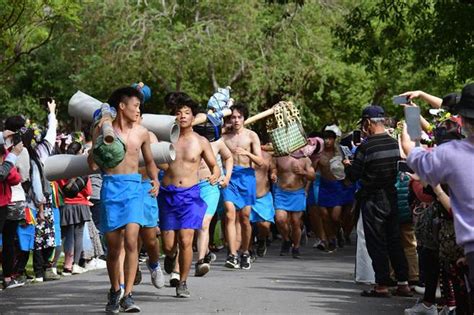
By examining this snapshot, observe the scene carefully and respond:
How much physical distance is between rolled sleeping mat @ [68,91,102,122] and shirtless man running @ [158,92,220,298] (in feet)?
4.34

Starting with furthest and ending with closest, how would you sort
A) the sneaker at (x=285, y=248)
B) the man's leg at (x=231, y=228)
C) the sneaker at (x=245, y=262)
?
the sneaker at (x=285, y=248) < the sneaker at (x=245, y=262) < the man's leg at (x=231, y=228)

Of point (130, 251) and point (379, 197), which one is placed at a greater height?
point (379, 197)

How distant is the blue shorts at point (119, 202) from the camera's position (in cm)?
1149

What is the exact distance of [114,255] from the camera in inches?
452

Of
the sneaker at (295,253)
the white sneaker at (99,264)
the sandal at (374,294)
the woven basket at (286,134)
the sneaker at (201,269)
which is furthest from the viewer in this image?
the sneaker at (295,253)

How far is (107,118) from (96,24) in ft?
113

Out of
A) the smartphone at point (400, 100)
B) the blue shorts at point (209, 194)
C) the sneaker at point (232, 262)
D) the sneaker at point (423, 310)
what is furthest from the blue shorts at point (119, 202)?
the sneaker at point (232, 262)

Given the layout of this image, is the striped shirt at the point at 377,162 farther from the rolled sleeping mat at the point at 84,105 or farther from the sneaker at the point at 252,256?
the sneaker at the point at 252,256

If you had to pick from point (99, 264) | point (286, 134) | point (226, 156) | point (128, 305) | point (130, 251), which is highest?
point (286, 134)

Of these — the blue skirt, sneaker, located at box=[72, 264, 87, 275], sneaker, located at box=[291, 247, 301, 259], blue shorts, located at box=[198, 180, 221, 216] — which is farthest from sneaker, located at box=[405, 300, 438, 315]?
the blue skirt

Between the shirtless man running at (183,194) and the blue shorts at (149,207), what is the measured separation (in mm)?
401

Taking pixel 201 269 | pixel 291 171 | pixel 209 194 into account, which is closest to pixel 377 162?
pixel 201 269

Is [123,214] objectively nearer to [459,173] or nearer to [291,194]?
[459,173]

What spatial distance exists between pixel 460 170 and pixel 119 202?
4.69 meters
